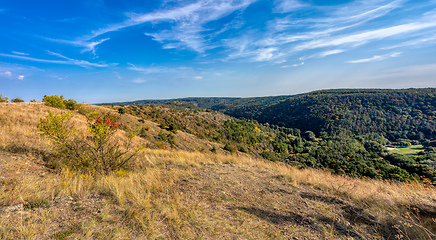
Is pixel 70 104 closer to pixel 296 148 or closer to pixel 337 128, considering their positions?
pixel 296 148

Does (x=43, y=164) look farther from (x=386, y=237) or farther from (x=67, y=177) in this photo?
(x=386, y=237)

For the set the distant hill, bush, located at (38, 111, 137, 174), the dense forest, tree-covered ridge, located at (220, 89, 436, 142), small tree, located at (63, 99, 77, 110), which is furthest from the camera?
the distant hill

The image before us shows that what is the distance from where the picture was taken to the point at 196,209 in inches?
140

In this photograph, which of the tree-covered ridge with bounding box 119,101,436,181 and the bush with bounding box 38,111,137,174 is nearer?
the bush with bounding box 38,111,137,174

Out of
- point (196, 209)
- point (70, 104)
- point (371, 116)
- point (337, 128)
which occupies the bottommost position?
point (337, 128)

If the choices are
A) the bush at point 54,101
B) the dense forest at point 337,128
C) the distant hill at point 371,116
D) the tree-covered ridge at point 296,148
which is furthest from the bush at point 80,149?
the distant hill at point 371,116

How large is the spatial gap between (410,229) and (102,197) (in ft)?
21.7

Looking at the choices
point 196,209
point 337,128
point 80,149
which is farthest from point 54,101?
point 337,128

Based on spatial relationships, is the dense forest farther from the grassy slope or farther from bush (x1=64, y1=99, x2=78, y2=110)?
the grassy slope

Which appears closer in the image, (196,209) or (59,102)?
(196,209)

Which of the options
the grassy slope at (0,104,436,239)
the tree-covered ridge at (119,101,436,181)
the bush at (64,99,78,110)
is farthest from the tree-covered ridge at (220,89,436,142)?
the bush at (64,99,78,110)

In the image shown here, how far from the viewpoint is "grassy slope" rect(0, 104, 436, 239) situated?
2.75m

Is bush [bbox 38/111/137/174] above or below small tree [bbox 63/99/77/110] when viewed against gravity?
below

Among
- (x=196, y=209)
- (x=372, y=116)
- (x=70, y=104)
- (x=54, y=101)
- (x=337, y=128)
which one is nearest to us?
(x=196, y=209)
